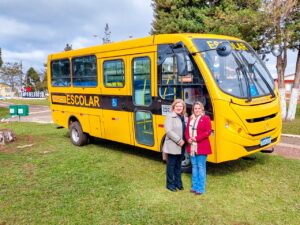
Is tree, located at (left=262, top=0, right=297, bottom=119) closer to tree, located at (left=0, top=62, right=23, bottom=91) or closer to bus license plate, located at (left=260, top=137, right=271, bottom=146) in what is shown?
bus license plate, located at (left=260, top=137, right=271, bottom=146)

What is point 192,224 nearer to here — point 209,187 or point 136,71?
point 209,187

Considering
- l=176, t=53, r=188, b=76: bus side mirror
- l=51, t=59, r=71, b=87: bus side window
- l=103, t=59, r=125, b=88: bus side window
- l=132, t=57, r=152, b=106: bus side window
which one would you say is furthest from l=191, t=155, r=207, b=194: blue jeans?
l=51, t=59, r=71, b=87: bus side window

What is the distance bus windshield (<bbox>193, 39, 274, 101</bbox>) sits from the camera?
18.9 feet

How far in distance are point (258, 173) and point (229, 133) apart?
1.48 metres

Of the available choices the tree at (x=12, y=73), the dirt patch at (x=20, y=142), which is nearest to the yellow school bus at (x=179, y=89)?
the dirt patch at (x=20, y=142)

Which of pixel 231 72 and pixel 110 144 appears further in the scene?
pixel 110 144

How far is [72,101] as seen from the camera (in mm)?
9461

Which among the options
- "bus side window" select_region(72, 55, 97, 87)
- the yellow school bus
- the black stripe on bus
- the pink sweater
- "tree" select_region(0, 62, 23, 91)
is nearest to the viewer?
the pink sweater

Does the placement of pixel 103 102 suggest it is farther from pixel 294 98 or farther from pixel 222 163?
pixel 294 98

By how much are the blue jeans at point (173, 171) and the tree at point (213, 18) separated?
29.7 feet

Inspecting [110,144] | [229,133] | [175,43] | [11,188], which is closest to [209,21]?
[110,144]

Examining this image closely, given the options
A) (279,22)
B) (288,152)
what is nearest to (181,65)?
(288,152)

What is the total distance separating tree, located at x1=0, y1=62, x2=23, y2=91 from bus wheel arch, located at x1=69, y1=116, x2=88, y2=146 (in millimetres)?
60455

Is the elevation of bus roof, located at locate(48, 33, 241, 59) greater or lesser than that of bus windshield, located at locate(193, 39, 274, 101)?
greater
